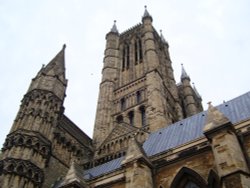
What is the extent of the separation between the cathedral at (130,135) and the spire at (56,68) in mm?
74

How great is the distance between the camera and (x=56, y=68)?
2441 centimetres

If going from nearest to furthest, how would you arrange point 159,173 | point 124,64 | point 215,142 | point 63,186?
point 215,142 → point 159,173 → point 63,186 → point 124,64

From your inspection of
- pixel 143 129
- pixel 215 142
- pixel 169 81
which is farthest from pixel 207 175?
pixel 169 81

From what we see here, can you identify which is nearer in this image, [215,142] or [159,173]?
[215,142]

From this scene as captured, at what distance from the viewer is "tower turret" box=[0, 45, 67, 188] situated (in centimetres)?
1683

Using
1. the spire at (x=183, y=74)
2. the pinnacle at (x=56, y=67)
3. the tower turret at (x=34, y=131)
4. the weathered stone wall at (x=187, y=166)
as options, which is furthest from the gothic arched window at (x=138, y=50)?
the weathered stone wall at (x=187, y=166)

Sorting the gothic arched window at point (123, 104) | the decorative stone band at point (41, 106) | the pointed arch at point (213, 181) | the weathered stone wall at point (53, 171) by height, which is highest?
the gothic arched window at point (123, 104)

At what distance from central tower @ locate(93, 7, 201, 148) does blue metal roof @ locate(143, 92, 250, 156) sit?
692 cm

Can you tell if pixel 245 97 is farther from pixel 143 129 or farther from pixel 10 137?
pixel 10 137

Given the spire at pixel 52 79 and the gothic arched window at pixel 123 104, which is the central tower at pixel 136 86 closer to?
the gothic arched window at pixel 123 104

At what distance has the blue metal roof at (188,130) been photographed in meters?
15.4

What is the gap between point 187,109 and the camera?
37625mm

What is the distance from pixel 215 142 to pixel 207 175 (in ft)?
5.07

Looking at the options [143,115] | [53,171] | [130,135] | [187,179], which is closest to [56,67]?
[130,135]
